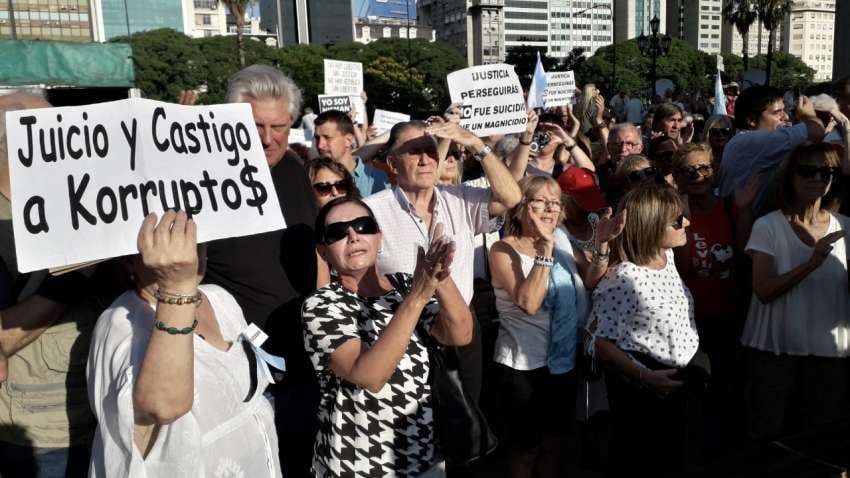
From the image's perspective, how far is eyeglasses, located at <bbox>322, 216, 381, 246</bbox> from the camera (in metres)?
2.26

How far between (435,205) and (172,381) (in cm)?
180

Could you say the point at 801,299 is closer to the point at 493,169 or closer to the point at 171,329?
the point at 493,169

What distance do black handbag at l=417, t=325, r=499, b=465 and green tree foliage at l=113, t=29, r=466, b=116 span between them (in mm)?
36775

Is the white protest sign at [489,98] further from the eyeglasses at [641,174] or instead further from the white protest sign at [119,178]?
the white protest sign at [119,178]

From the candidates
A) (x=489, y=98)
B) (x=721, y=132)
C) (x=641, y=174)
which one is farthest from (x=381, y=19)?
(x=641, y=174)

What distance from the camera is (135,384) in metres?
1.60

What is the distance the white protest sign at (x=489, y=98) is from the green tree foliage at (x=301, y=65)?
33946mm

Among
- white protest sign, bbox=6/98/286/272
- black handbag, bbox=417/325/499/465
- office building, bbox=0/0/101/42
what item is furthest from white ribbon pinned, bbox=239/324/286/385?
office building, bbox=0/0/101/42

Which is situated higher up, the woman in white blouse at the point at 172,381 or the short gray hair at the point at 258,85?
the short gray hair at the point at 258,85

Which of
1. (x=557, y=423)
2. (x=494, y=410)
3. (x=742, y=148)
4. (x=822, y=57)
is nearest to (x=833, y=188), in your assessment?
(x=742, y=148)

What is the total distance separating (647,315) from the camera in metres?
3.07

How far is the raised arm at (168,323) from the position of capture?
1.56 metres

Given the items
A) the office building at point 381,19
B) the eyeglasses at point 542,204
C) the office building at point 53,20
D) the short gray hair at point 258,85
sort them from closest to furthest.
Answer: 1. the short gray hair at point 258,85
2. the eyeglasses at point 542,204
3. the office building at point 53,20
4. the office building at point 381,19

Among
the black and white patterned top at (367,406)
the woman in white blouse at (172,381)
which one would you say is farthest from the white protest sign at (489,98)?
the woman in white blouse at (172,381)
